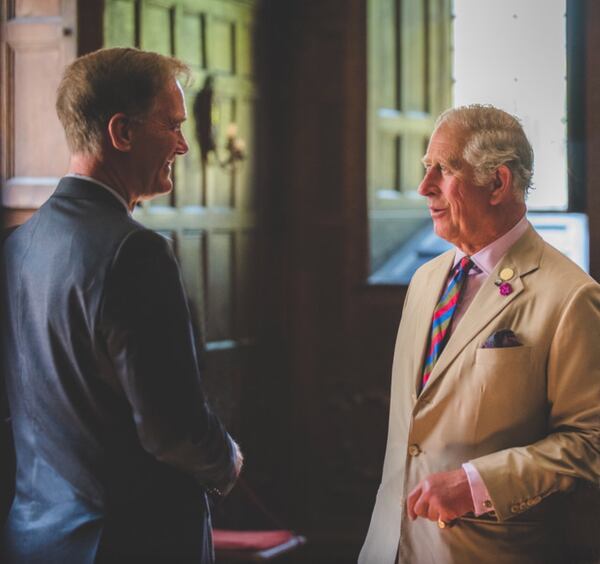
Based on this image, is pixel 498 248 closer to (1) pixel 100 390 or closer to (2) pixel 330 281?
(1) pixel 100 390

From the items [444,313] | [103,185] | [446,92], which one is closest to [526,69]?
[446,92]

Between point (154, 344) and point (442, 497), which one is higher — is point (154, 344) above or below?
above

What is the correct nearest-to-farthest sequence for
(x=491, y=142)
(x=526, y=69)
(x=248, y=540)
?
(x=491, y=142) → (x=248, y=540) → (x=526, y=69)

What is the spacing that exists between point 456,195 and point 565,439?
0.54 meters

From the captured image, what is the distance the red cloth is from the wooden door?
1009 millimetres

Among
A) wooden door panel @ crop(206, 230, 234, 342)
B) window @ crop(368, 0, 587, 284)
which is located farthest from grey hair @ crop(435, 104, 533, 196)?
wooden door panel @ crop(206, 230, 234, 342)

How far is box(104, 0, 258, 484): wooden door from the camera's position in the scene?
412 centimetres

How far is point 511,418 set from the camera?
70.8 inches

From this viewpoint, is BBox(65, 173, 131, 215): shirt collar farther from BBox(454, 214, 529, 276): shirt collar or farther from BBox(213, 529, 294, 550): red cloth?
BBox(213, 529, 294, 550): red cloth

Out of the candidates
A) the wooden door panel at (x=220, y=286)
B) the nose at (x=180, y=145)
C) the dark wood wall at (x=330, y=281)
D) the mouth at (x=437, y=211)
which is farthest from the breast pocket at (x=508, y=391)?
the wooden door panel at (x=220, y=286)

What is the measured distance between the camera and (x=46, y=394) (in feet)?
5.32

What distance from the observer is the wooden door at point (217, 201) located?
4125 millimetres

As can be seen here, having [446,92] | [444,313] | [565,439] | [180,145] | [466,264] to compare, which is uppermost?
[446,92]

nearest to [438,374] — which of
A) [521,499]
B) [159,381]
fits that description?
[521,499]
